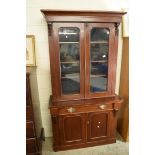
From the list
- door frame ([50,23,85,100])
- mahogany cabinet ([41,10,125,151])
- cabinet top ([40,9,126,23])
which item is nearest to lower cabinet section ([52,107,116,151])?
mahogany cabinet ([41,10,125,151])

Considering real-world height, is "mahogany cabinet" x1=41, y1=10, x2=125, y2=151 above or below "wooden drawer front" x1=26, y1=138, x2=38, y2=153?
above

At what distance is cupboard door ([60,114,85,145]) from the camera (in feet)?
6.97

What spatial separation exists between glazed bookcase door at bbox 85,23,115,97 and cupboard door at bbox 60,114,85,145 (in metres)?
0.35

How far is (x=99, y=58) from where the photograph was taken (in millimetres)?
2174

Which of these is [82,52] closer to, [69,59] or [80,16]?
[69,59]

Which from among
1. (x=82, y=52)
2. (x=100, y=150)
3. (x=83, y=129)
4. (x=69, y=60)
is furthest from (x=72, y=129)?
(x=82, y=52)

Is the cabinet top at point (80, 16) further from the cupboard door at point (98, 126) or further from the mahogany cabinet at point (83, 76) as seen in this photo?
the cupboard door at point (98, 126)

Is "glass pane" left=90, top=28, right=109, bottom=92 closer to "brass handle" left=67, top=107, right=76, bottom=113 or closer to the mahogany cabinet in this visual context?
the mahogany cabinet

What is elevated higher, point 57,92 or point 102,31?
point 102,31

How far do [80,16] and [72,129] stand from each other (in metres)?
1.44
